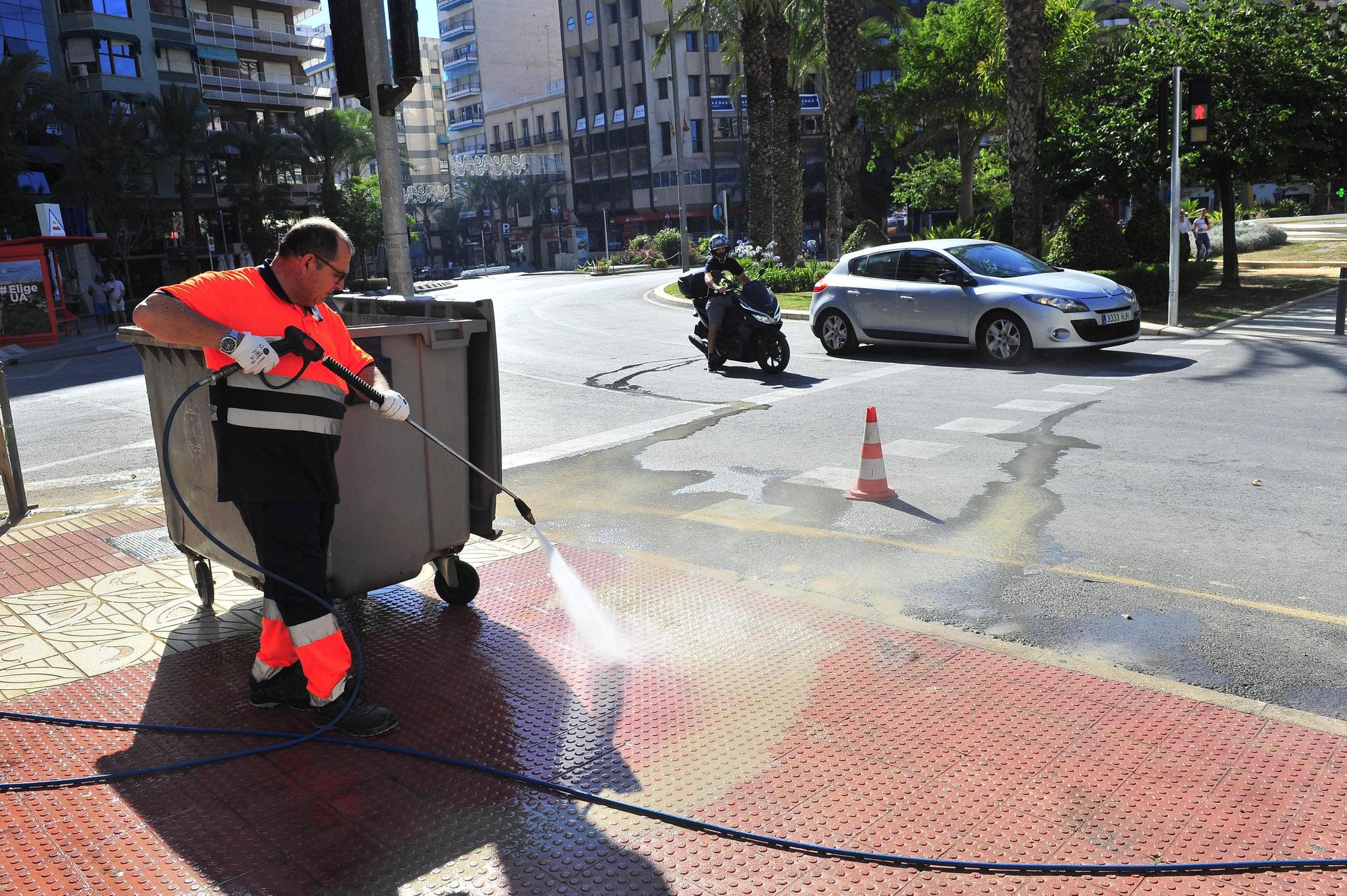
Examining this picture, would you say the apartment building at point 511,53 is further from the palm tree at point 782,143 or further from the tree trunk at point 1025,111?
the tree trunk at point 1025,111

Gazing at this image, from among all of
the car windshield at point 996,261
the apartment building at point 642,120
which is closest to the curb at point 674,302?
the car windshield at point 996,261

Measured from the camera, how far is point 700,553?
617cm

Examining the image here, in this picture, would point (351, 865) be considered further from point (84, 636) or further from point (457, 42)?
point (457, 42)

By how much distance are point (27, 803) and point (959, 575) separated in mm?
4117

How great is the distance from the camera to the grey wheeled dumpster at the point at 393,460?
4539mm

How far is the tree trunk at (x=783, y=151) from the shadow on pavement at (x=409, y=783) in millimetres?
23652

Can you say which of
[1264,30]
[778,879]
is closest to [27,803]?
[778,879]

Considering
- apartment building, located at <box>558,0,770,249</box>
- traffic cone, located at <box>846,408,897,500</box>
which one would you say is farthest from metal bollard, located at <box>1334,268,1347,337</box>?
apartment building, located at <box>558,0,770,249</box>

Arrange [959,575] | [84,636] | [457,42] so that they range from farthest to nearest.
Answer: [457,42] < [959,575] < [84,636]

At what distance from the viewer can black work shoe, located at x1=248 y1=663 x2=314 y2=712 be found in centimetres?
412

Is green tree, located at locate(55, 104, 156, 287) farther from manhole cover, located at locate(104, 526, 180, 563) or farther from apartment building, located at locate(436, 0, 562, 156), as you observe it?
apartment building, located at locate(436, 0, 562, 156)

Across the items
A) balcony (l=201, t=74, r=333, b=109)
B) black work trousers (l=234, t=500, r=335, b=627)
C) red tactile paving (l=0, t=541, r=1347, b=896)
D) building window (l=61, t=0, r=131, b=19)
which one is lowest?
red tactile paving (l=0, t=541, r=1347, b=896)

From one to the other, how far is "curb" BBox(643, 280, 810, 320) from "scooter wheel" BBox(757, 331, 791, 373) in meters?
6.96

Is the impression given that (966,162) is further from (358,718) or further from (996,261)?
(358,718)
